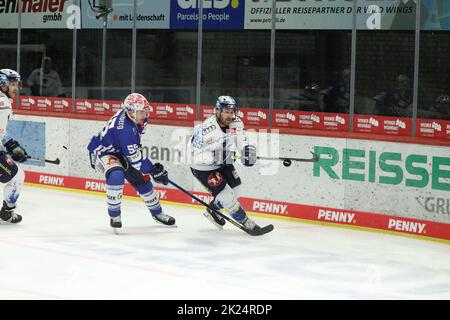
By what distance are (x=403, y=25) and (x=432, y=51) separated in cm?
42

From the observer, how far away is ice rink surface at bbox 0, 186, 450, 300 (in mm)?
7039

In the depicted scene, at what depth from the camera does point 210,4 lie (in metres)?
11.8

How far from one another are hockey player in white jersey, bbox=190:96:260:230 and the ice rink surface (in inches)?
13.7

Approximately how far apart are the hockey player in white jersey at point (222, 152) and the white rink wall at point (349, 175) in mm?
1121

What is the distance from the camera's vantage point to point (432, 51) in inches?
389

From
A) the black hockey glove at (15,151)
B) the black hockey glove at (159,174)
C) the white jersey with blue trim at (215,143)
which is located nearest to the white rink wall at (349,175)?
the white jersey with blue trim at (215,143)

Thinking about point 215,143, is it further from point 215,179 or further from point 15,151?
point 15,151

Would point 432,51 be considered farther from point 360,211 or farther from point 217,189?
point 217,189

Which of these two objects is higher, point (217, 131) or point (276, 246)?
point (217, 131)

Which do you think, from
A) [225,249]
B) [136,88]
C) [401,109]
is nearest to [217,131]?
[225,249]

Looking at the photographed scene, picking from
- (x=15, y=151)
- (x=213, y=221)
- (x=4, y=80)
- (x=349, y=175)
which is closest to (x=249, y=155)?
(x=213, y=221)

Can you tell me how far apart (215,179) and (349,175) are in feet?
4.87

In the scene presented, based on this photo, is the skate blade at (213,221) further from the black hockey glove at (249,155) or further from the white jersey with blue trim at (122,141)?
the black hockey glove at (249,155)

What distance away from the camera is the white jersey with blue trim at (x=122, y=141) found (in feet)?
30.1
